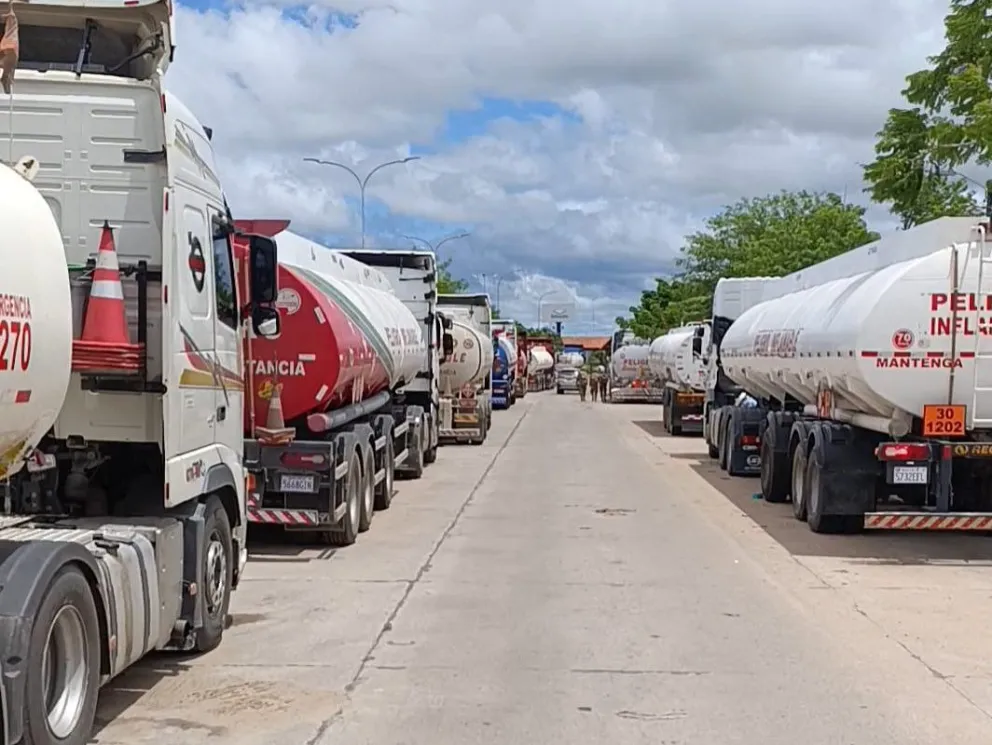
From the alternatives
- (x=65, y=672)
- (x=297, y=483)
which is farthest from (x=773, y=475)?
(x=65, y=672)

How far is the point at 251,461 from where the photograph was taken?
11.8m

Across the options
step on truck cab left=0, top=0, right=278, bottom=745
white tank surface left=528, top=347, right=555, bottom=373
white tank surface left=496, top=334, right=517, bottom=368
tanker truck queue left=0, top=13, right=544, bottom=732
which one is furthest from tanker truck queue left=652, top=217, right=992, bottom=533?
white tank surface left=528, top=347, right=555, bottom=373

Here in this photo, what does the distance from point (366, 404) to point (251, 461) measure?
3.42 meters

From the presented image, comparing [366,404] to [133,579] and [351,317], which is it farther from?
[133,579]

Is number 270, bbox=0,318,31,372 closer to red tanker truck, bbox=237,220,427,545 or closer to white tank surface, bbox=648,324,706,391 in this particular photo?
red tanker truck, bbox=237,220,427,545

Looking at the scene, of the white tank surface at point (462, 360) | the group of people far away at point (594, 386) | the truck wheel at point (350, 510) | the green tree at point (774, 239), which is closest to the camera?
the truck wheel at point (350, 510)

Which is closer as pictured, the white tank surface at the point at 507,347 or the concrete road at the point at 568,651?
the concrete road at the point at 568,651

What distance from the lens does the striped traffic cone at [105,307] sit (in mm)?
6672

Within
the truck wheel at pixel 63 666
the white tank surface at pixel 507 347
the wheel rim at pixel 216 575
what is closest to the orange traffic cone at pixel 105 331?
the truck wheel at pixel 63 666

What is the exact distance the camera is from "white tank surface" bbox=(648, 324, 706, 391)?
103 feet

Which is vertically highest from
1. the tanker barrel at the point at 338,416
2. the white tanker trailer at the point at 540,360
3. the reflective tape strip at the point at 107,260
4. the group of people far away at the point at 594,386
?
the reflective tape strip at the point at 107,260

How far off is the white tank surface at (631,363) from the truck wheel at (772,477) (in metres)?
38.5

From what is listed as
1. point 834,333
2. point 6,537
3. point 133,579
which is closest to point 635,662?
point 133,579

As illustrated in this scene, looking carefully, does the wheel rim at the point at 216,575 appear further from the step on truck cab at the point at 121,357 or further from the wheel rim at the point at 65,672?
the wheel rim at the point at 65,672
